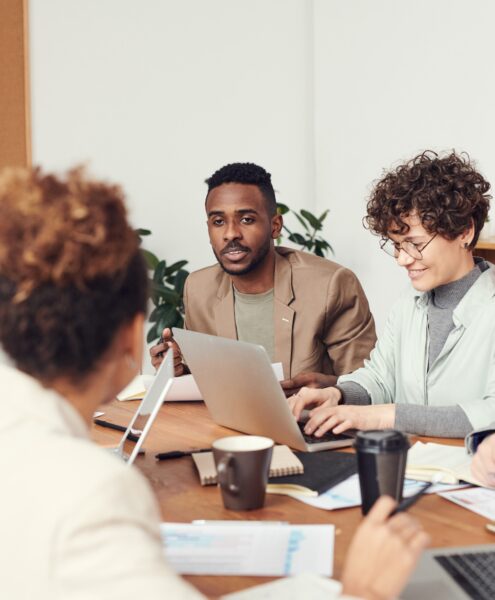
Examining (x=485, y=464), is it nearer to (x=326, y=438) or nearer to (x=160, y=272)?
(x=326, y=438)

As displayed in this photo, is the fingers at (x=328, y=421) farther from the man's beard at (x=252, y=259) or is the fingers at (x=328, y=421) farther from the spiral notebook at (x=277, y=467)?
the man's beard at (x=252, y=259)

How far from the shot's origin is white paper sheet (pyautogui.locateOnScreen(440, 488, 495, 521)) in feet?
4.18

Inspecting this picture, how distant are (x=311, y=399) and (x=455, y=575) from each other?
35.3 inches

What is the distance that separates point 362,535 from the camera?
0.90 m

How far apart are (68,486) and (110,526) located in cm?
5

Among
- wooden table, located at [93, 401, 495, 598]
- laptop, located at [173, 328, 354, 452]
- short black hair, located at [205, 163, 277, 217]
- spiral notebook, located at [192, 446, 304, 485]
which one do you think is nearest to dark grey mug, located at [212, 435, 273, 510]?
wooden table, located at [93, 401, 495, 598]

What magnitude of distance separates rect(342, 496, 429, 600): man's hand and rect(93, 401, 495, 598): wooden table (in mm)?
176

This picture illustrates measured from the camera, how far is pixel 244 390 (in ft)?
5.61

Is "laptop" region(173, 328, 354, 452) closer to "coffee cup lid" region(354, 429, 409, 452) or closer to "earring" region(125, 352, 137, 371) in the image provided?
"coffee cup lid" region(354, 429, 409, 452)

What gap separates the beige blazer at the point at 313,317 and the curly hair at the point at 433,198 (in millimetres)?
583

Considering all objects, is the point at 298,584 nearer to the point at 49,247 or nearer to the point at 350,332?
the point at 49,247

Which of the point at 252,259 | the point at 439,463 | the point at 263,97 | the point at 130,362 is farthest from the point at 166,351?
the point at 263,97

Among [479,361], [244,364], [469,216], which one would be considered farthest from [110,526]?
[469,216]

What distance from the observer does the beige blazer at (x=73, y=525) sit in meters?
0.72
